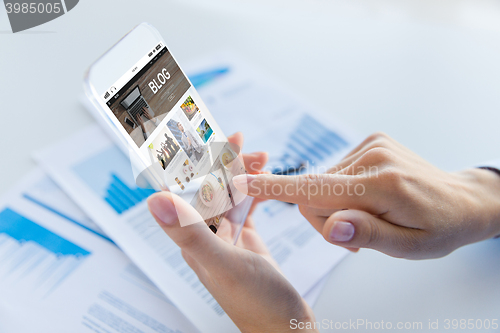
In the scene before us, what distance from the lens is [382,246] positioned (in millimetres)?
498

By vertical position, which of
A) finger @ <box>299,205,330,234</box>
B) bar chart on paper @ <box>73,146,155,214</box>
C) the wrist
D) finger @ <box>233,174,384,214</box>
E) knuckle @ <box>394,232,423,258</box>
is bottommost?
the wrist

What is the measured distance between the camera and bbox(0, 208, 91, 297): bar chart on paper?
0.56 m

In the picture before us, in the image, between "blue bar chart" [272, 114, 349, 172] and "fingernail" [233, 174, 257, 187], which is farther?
"blue bar chart" [272, 114, 349, 172]

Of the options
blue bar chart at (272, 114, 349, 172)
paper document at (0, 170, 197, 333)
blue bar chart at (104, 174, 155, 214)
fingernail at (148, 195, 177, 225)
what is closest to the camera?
fingernail at (148, 195, 177, 225)

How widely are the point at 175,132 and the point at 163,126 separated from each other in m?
0.02

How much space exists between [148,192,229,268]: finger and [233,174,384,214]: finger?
0.34 ft

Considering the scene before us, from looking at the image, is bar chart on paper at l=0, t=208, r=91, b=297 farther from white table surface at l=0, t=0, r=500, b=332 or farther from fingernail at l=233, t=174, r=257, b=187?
fingernail at l=233, t=174, r=257, b=187

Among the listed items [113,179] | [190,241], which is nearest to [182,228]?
[190,241]

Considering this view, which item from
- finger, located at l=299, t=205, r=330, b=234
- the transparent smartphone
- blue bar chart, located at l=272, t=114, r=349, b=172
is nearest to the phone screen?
the transparent smartphone

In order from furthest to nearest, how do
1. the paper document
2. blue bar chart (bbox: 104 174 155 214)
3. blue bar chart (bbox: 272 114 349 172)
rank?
blue bar chart (bbox: 272 114 349 172) → blue bar chart (bbox: 104 174 155 214) → the paper document

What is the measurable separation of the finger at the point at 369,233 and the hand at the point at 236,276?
0.33 feet

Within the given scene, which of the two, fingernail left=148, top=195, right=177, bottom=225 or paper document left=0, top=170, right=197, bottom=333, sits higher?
fingernail left=148, top=195, right=177, bottom=225

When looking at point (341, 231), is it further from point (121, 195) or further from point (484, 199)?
point (121, 195)

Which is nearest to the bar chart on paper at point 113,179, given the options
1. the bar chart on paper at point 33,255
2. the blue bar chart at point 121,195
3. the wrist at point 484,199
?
the blue bar chart at point 121,195
